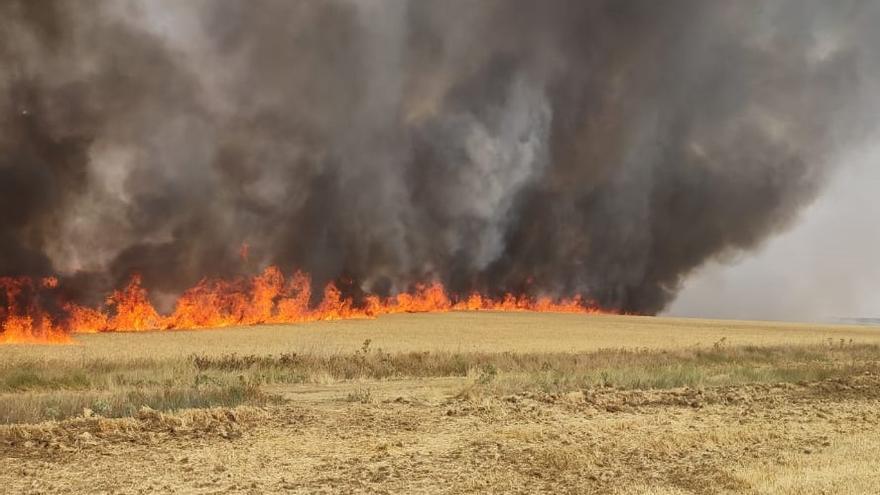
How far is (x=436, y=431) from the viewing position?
14031 mm

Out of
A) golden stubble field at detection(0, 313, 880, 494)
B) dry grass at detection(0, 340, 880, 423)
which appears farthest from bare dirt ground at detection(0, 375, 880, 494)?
dry grass at detection(0, 340, 880, 423)

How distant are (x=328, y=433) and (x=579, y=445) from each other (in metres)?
5.04

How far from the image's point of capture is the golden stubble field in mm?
10445

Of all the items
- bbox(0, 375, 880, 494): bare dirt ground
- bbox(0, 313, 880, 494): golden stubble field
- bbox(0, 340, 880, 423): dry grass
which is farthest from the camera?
bbox(0, 340, 880, 423): dry grass

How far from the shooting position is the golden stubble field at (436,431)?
10.4 meters

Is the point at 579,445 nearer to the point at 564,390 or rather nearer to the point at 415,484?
the point at 415,484

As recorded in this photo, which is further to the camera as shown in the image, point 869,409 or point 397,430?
point 869,409

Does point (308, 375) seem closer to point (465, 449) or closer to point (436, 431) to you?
point (436, 431)

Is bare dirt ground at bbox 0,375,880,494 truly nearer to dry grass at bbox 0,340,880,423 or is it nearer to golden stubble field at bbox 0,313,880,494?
golden stubble field at bbox 0,313,880,494

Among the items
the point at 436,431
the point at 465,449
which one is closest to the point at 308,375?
the point at 436,431

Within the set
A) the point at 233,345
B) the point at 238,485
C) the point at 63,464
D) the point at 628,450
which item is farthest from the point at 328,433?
the point at 233,345

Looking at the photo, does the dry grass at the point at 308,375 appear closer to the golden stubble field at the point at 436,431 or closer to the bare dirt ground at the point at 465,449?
the golden stubble field at the point at 436,431

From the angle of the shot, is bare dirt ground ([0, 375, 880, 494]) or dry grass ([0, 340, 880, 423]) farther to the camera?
dry grass ([0, 340, 880, 423])

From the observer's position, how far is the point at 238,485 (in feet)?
32.8
